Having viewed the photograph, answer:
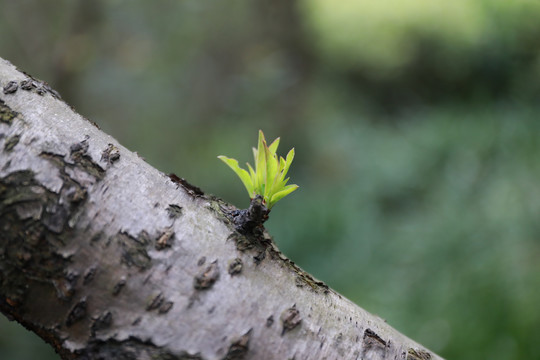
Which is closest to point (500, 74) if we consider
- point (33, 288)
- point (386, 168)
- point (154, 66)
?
point (386, 168)

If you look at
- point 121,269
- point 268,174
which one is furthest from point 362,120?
point 121,269

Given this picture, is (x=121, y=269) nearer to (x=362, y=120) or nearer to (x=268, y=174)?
(x=268, y=174)

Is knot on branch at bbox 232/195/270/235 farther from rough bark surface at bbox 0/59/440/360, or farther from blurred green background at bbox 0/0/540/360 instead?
blurred green background at bbox 0/0/540/360

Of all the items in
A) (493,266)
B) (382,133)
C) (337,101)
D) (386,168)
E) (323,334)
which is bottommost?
(323,334)

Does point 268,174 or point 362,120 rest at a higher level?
point 362,120

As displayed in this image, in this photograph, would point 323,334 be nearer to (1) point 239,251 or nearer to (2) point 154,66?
(1) point 239,251
